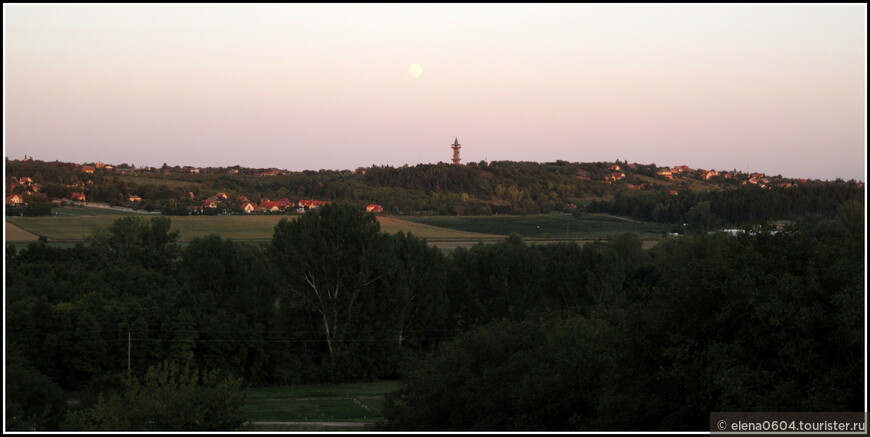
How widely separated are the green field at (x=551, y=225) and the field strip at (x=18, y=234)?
30404mm

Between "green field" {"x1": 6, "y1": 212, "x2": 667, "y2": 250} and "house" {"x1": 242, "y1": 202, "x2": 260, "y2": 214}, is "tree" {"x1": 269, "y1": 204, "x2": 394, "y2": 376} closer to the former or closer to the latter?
"green field" {"x1": 6, "y1": 212, "x2": 667, "y2": 250}

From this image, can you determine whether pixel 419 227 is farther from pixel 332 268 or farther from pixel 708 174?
pixel 708 174

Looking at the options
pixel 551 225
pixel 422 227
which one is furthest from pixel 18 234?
pixel 551 225

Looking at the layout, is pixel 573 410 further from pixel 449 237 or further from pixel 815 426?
pixel 449 237

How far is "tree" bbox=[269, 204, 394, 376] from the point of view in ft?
102

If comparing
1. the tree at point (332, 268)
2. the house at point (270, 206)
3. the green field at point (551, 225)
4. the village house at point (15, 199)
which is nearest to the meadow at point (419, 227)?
the green field at point (551, 225)

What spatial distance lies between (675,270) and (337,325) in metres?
20.0

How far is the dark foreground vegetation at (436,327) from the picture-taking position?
10.4 m

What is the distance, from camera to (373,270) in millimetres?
31641

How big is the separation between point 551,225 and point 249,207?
26.1 meters

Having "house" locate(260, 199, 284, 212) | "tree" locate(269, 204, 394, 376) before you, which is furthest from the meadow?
"tree" locate(269, 204, 394, 376)

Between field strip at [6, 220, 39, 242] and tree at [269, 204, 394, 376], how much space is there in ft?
89.1

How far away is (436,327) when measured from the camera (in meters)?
34.3

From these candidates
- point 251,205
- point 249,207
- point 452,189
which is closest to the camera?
point 249,207
